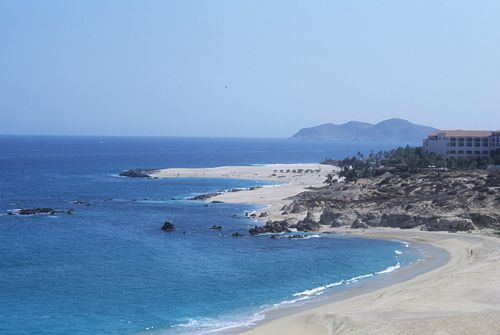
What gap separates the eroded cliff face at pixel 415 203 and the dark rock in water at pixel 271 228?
15.1 ft

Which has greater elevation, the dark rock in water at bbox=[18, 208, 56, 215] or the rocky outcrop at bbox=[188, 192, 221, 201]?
the rocky outcrop at bbox=[188, 192, 221, 201]

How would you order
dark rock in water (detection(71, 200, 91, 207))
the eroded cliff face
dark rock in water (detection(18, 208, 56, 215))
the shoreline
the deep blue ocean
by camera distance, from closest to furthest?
1. the shoreline
2. the deep blue ocean
3. the eroded cliff face
4. dark rock in water (detection(18, 208, 56, 215))
5. dark rock in water (detection(71, 200, 91, 207))

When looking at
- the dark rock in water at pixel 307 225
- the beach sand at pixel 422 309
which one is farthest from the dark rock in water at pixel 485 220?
the dark rock in water at pixel 307 225

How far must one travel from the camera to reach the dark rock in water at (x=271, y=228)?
2333 inches

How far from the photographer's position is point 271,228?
60.4 metres

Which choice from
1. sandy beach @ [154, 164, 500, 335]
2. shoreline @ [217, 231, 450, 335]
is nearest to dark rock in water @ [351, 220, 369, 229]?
shoreline @ [217, 231, 450, 335]

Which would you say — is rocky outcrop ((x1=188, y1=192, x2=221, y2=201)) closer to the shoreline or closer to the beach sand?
the shoreline

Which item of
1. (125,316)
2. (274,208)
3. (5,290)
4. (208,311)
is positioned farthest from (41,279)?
(274,208)

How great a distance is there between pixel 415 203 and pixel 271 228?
16256 mm

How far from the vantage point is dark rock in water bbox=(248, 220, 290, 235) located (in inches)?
2333

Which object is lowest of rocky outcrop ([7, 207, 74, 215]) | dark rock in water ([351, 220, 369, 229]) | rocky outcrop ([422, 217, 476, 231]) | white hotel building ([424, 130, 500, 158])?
rocky outcrop ([7, 207, 74, 215])

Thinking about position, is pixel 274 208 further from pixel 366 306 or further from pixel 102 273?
pixel 366 306

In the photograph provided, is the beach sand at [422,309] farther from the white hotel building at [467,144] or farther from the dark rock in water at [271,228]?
the white hotel building at [467,144]

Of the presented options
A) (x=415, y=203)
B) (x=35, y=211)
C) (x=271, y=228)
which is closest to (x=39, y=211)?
(x=35, y=211)
